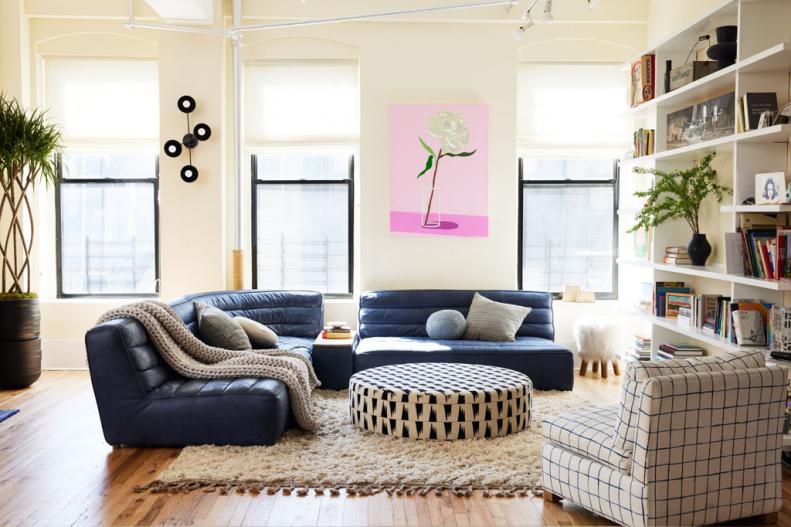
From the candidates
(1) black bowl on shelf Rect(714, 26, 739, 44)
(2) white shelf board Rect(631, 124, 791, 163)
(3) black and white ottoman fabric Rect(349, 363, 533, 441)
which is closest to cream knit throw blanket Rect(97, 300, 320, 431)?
(3) black and white ottoman fabric Rect(349, 363, 533, 441)

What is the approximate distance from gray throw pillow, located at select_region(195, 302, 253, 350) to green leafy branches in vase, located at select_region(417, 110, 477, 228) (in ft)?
7.46

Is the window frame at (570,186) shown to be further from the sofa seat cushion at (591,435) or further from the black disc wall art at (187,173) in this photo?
the sofa seat cushion at (591,435)

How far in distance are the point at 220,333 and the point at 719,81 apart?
12.5ft

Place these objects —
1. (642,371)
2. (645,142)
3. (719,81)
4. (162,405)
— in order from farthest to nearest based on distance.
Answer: (645,142)
(719,81)
(162,405)
(642,371)

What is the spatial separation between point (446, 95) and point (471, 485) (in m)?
4.24

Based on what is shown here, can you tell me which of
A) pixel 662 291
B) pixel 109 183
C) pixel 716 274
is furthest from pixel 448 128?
pixel 109 183

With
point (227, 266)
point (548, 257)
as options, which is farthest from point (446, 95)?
point (227, 266)

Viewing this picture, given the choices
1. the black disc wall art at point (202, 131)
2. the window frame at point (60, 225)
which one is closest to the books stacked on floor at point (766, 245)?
the black disc wall art at point (202, 131)

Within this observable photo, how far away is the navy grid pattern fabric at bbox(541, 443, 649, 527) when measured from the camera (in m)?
3.17

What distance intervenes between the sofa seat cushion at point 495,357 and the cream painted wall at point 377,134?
1.21 metres

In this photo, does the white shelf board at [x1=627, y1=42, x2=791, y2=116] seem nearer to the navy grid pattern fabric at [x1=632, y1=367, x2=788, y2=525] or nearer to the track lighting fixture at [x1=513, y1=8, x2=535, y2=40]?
the track lighting fixture at [x1=513, y1=8, x2=535, y2=40]

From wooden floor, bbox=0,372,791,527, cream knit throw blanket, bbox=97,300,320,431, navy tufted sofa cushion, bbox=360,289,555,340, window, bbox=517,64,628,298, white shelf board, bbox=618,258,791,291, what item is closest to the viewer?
wooden floor, bbox=0,372,791,527

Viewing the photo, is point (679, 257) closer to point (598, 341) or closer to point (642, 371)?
point (598, 341)

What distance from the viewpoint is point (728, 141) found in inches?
183
